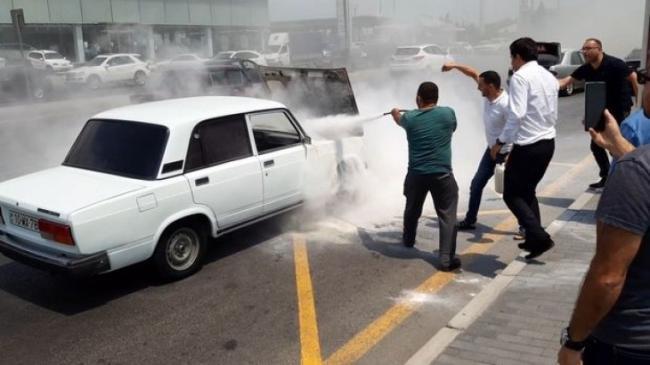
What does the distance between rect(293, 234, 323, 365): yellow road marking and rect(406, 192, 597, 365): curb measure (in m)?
0.70

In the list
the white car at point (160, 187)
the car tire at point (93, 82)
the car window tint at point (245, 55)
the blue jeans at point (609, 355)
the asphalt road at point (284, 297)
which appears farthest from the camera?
the car window tint at point (245, 55)

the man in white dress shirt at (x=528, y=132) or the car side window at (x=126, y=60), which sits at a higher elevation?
the car side window at (x=126, y=60)

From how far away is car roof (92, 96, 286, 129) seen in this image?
17.7ft

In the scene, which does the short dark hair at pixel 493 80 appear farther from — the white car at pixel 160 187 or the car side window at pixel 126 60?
the car side window at pixel 126 60

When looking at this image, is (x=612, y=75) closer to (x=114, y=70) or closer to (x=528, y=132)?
(x=528, y=132)

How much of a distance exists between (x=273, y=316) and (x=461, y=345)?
4.94ft

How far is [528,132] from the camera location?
15.9 ft

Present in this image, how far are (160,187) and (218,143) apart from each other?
85 cm

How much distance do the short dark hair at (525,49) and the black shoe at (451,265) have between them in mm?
1830

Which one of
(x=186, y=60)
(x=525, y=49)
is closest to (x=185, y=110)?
(x=525, y=49)

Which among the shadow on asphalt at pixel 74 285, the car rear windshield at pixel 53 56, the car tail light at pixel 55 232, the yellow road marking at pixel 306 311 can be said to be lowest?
the yellow road marking at pixel 306 311

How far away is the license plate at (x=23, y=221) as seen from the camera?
468 cm

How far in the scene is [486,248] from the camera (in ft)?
19.3

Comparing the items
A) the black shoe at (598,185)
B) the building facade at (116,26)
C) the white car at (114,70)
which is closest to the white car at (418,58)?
the building facade at (116,26)
